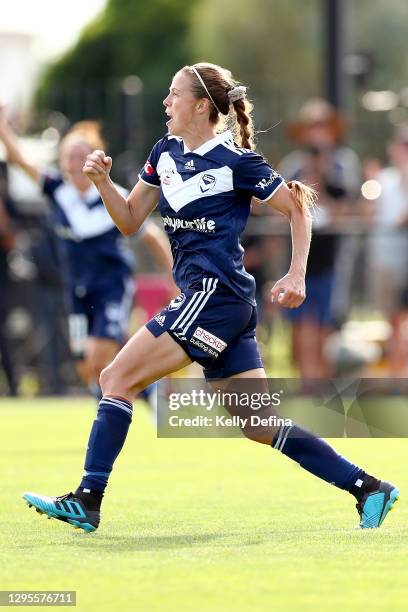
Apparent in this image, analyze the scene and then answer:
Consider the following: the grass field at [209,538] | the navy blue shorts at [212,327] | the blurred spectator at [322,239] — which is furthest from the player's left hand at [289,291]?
the blurred spectator at [322,239]

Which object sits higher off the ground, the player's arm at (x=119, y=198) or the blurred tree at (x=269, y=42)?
the blurred tree at (x=269, y=42)

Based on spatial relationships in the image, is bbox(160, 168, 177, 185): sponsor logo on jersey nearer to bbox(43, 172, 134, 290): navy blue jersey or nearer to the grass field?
the grass field

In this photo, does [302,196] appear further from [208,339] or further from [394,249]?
[394,249]

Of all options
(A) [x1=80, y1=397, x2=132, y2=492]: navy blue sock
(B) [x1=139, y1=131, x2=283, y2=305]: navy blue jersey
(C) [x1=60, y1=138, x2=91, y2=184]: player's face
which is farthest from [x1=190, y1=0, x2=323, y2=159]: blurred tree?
(A) [x1=80, y1=397, x2=132, y2=492]: navy blue sock

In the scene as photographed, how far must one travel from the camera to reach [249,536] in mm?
6684

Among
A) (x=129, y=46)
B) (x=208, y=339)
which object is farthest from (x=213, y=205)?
(x=129, y=46)

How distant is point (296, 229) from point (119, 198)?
0.84 meters

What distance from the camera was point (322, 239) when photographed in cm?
1511

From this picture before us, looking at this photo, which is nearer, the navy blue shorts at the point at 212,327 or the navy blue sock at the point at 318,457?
the navy blue shorts at the point at 212,327

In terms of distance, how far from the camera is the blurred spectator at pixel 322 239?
14625mm

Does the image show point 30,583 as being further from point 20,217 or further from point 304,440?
point 20,217

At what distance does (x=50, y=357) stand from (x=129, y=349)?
30.8 ft

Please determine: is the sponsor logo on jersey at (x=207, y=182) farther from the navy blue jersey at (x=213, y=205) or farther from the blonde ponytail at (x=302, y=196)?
the blonde ponytail at (x=302, y=196)

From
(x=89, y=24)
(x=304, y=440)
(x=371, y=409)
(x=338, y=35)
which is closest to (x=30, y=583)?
(x=304, y=440)
